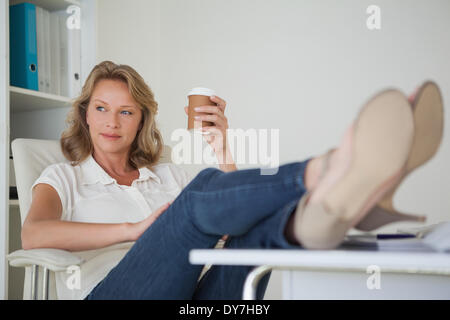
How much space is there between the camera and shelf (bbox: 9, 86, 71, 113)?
196 cm

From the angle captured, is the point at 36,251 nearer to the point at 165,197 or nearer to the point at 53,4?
the point at 165,197

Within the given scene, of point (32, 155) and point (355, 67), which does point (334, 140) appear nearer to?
point (355, 67)

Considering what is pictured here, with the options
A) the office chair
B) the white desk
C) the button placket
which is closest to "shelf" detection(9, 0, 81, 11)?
the office chair

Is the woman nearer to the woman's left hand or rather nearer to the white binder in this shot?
the woman's left hand

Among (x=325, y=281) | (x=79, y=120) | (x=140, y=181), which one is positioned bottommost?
(x=325, y=281)

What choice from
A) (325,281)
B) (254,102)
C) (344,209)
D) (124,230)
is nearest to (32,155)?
(124,230)

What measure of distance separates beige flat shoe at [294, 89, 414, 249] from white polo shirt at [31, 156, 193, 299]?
2.69 feet

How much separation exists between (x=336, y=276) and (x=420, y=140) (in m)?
0.35

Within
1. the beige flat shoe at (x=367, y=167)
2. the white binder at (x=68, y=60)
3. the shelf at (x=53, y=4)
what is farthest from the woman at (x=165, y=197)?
the shelf at (x=53, y=4)

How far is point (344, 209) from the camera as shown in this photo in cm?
71

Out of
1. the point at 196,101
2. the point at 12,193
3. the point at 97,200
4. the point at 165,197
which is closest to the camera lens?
the point at 196,101

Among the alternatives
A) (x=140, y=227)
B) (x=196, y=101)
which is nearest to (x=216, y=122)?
(x=196, y=101)

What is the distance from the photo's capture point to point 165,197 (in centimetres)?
175

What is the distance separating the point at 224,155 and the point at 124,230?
1.72 feet
